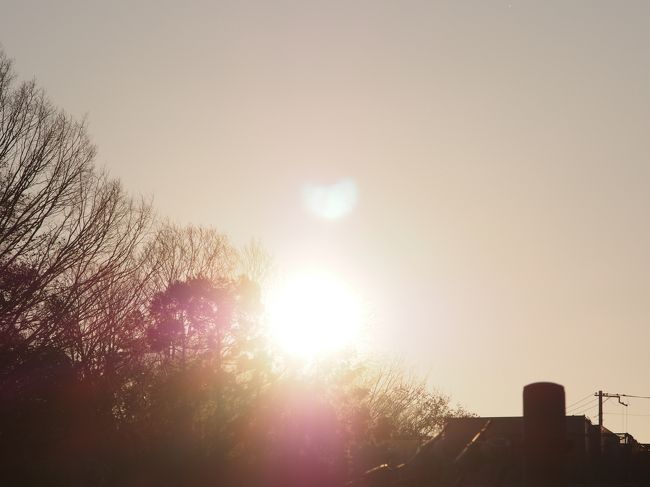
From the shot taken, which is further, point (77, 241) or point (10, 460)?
point (10, 460)

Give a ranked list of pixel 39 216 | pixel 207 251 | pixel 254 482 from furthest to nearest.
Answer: pixel 207 251, pixel 254 482, pixel 39 216

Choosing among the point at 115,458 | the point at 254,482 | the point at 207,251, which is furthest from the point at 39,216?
the point at 207,251

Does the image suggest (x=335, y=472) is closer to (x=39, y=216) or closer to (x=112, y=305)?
(x=112, y=305)

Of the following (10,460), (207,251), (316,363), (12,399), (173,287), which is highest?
(207,251)

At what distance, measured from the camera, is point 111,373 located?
32625 millimetres

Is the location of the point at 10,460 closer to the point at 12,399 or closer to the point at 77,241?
the point at 12,399

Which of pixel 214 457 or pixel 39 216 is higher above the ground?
pixel 39 216

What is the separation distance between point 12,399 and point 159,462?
524 centimetres

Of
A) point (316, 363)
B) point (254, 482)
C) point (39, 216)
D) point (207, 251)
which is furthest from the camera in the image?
point (207, 251)

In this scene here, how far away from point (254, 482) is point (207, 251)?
59.5 feet

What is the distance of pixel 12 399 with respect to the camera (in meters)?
26.3

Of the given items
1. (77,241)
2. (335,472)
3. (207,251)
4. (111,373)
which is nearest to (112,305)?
(111,373)

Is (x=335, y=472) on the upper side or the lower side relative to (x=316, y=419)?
lower

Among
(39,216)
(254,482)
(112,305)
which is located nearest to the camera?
(39,216)
